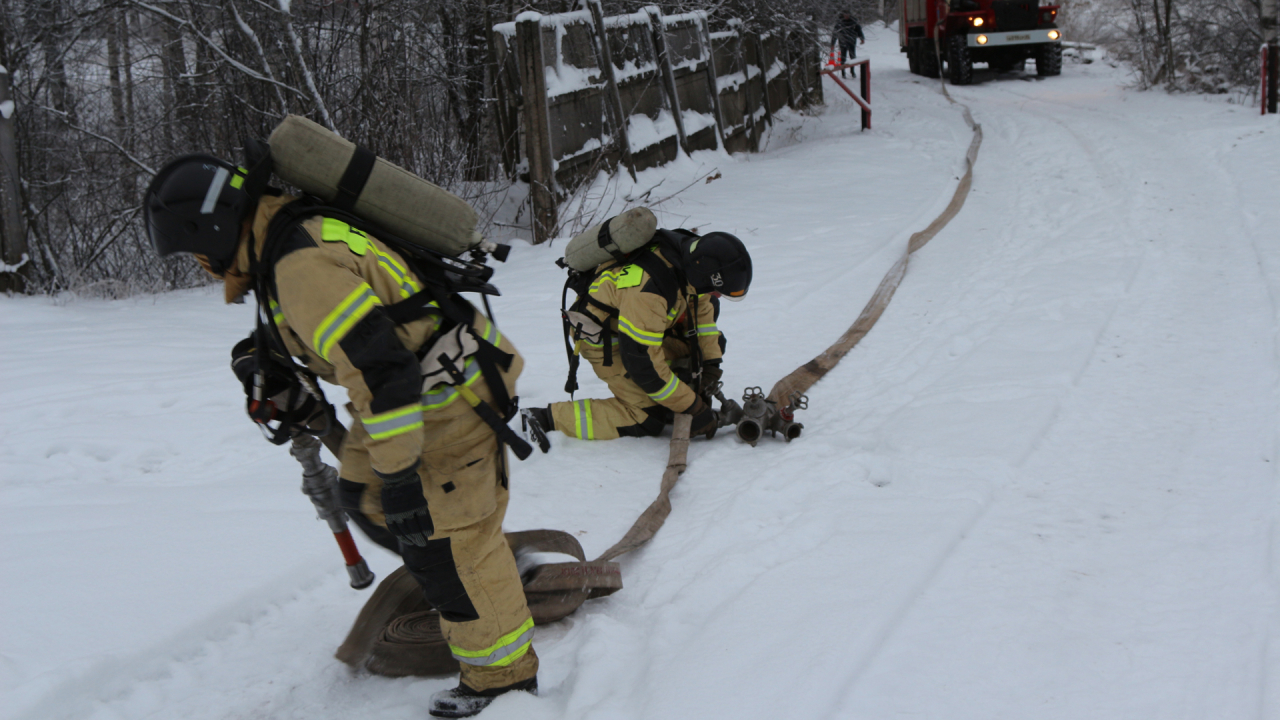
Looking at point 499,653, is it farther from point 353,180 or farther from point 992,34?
point 992,34

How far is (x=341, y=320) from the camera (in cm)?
186

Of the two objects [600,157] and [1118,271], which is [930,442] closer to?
[1118,271]

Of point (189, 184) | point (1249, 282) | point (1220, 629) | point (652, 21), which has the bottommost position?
point (1220, 629)

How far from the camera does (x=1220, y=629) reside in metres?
2.32

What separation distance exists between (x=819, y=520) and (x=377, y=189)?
75.4 inches

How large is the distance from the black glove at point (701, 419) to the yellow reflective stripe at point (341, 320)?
2.20 meters

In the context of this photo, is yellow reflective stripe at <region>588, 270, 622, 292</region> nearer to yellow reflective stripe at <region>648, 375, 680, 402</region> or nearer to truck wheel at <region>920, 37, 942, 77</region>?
yellow reflective stripe at <region>648, 375, 680, 402</region>

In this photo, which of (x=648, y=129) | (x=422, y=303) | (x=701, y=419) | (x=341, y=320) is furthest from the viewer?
(x=648, y=129)

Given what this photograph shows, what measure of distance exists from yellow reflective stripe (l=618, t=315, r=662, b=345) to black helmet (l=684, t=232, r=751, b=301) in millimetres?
277

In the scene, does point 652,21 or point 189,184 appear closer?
point 189,184

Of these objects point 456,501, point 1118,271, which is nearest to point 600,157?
point 1118,271

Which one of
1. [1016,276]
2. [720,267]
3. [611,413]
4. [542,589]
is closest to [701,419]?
[611,413]

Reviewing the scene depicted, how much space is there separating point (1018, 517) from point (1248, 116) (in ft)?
35.2

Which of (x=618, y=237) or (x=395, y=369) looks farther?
(x=618, y=237)
